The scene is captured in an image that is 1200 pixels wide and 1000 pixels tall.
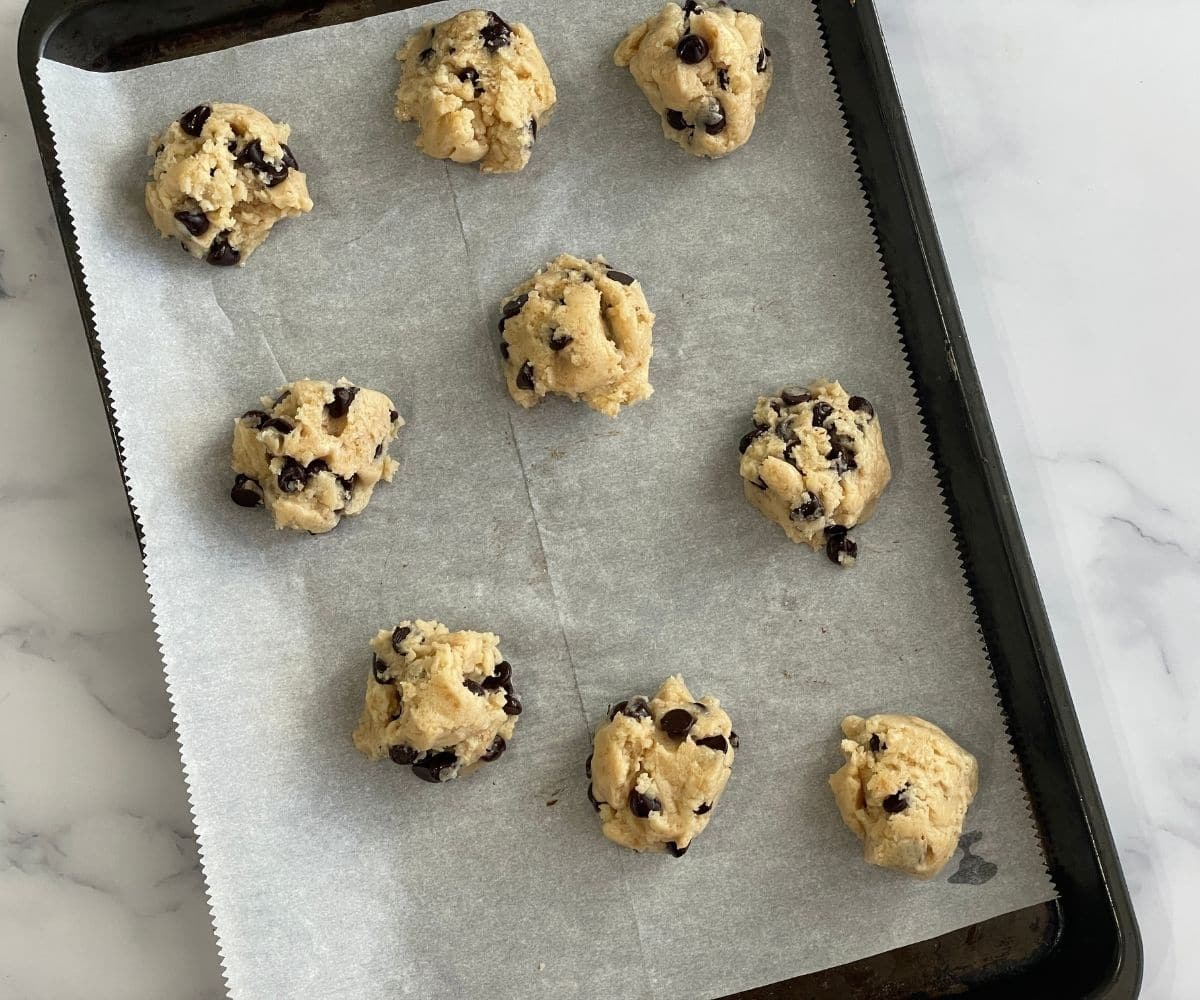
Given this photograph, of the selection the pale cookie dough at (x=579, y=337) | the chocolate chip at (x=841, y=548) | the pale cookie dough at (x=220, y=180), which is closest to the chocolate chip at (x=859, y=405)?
the chocolate chip at (x=841, y=548)

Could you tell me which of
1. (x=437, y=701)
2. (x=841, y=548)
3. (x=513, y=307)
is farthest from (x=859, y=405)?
(x=437, y=701)

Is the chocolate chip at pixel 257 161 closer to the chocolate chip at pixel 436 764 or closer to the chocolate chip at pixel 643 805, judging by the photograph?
the chocolate chip at pixel 436 764

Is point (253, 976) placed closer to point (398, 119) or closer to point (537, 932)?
point (537, 932)

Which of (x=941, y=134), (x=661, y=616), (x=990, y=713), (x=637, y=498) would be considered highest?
(x=941, y=134)

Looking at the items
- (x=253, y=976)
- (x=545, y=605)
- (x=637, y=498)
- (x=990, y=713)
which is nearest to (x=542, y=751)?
(x=545, y=605)

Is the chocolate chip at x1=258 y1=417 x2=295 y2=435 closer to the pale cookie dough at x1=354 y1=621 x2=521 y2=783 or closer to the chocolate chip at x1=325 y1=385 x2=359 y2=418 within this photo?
the chocolate chip at x1=325 y1=385 x2=359 y2=418

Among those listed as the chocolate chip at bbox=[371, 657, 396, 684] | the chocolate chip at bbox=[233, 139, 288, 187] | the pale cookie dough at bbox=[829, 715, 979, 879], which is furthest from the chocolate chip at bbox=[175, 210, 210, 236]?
the pale cookie dough at bbox=[829, 715, 979, 879]
